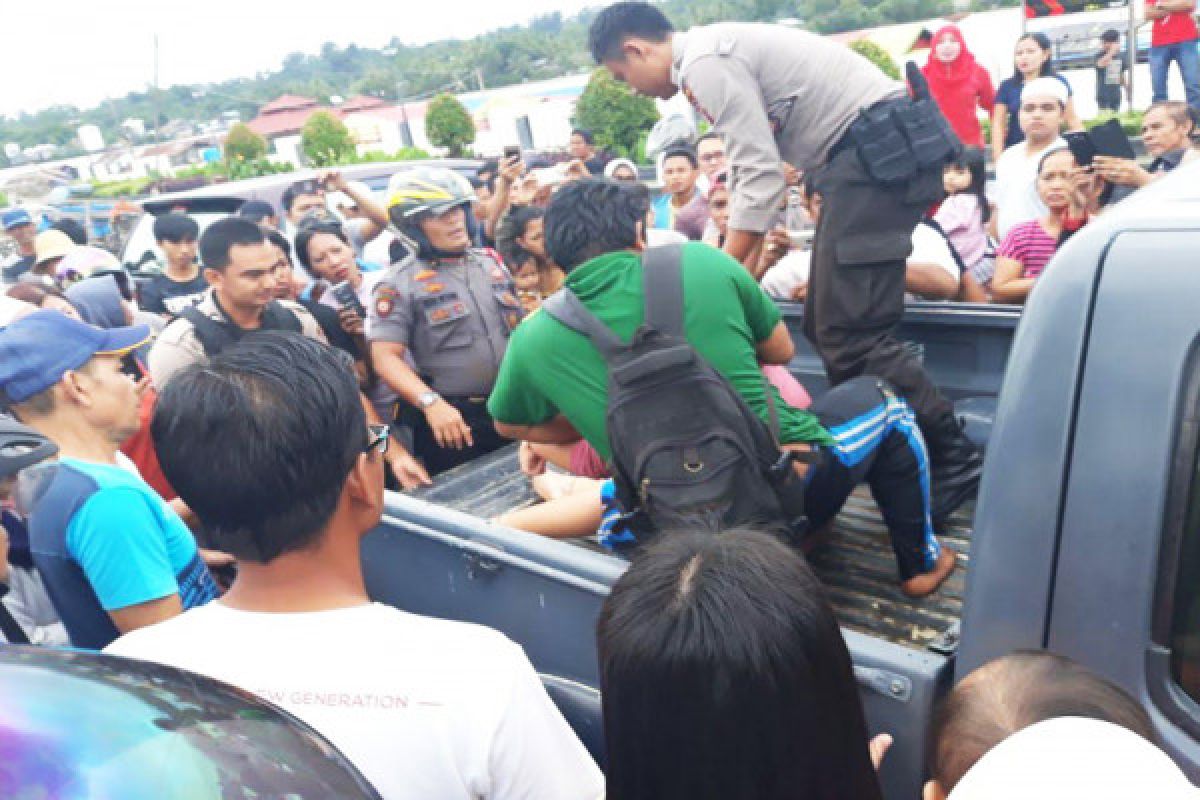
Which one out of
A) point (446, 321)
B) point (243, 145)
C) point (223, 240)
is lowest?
point (446, 321)

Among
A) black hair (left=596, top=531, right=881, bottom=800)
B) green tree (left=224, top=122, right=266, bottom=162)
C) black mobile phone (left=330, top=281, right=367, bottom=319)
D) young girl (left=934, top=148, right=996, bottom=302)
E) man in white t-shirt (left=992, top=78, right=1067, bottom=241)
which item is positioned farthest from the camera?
green tree (left=224, top=122, right=266, bottom=162)

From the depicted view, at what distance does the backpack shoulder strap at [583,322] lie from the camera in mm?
2127

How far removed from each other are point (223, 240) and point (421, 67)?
245ft

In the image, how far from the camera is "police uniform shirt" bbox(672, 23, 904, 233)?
2.97m

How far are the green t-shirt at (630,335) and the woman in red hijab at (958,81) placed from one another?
235 inches

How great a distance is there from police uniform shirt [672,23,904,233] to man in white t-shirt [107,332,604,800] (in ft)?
6.07

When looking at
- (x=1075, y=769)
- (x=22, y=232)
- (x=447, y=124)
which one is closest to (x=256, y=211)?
(x=22, y=232)

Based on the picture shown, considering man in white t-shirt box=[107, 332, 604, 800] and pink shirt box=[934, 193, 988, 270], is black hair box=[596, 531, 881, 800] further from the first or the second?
pink shirt box=[934, 193, 988, 270]

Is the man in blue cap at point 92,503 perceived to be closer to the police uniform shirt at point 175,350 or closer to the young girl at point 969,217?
the police uniform shirt at point 175,350

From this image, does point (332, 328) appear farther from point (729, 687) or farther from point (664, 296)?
point (729, 687)

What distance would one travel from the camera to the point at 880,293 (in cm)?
282

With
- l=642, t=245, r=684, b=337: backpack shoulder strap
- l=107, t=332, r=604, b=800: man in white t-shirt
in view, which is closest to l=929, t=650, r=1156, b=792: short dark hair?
l=107, t=332, r=604, b=800: man in white t-shirt

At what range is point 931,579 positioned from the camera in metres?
2.20

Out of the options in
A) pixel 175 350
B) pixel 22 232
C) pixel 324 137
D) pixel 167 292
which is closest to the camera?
pixel 175 350
